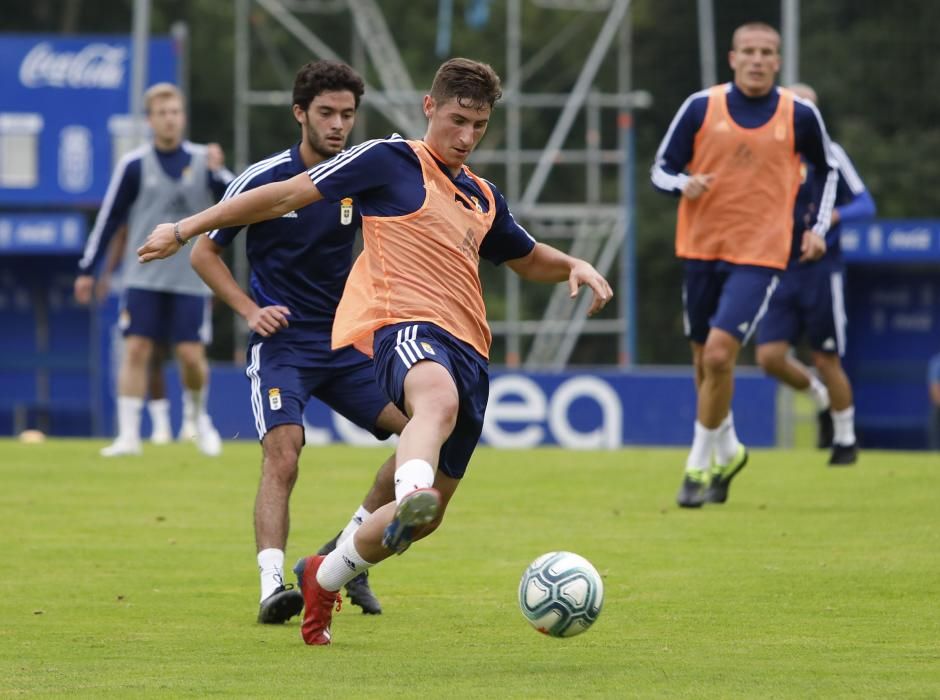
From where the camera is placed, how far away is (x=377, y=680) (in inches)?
241

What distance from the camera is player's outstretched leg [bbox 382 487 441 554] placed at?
6.02 meters

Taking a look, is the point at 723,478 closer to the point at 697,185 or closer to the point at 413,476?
the point at 697,185

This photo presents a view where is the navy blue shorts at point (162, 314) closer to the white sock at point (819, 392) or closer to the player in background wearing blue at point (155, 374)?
the player in background wearing blue at point (155, 374)

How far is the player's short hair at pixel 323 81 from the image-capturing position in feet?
26.8

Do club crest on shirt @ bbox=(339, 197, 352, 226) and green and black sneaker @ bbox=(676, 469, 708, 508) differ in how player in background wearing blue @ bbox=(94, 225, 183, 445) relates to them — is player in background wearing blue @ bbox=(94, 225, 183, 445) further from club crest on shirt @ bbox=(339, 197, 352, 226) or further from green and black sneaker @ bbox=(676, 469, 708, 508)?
club crest on shirt @ bbox=(339, 197, 352, 226)

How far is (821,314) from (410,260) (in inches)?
305

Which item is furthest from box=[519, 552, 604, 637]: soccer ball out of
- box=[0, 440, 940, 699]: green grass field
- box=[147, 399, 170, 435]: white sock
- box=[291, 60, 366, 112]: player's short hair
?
box=[147, 399, 170, 435]: white sock

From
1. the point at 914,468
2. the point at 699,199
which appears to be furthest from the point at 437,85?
the point at 914,468

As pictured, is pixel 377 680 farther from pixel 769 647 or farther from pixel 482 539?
pixel 482 539

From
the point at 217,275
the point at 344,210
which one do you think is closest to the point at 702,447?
the point at 344,210

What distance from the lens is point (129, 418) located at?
15000 mm

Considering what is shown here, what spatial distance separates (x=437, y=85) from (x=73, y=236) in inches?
753

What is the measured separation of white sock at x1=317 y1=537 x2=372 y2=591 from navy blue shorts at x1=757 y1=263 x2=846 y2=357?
25.9ft

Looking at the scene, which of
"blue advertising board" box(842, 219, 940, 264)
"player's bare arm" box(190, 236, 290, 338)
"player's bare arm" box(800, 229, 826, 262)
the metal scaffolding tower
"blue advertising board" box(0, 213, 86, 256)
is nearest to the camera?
"player's bare arm" box(190, 236, 290, 338)
